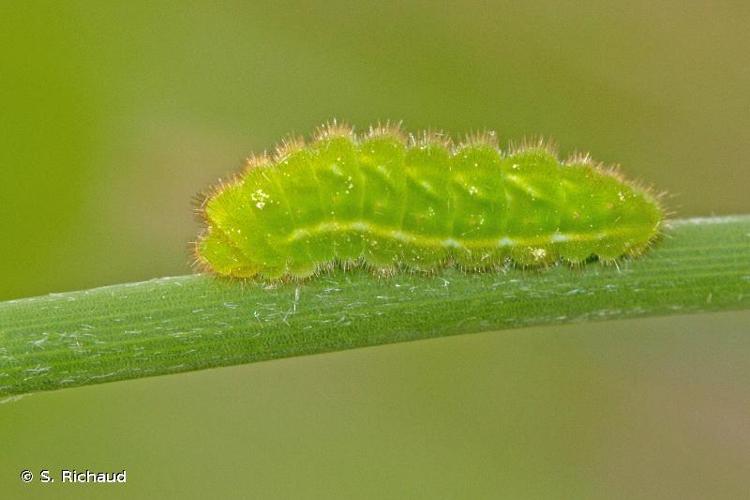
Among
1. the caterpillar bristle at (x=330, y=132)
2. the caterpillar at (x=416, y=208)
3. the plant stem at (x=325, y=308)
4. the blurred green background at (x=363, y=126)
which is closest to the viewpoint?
the plant stem at (x=325, y=308)

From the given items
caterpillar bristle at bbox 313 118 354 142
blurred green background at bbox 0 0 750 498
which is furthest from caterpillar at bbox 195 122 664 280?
blurred green background at bbox 0 0 750 498

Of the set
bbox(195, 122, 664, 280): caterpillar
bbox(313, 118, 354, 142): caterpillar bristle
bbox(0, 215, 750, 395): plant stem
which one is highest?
bbox(313, 118, 354, 142): caterpillar bristle

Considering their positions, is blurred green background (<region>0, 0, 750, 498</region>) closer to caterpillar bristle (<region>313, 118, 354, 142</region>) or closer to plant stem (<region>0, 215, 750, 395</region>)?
caterpillar bristle (<region>313, 118, 354, 142</region>)

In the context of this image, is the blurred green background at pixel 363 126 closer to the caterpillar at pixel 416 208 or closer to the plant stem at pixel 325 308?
the caterpillar at pixel 416 208

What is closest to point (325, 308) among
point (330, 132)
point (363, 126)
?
point (330, 132)

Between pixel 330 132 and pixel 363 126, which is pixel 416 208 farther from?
pixel 363 126

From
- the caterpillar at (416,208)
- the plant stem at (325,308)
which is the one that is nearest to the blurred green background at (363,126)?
the caterpillar at (416,208)
